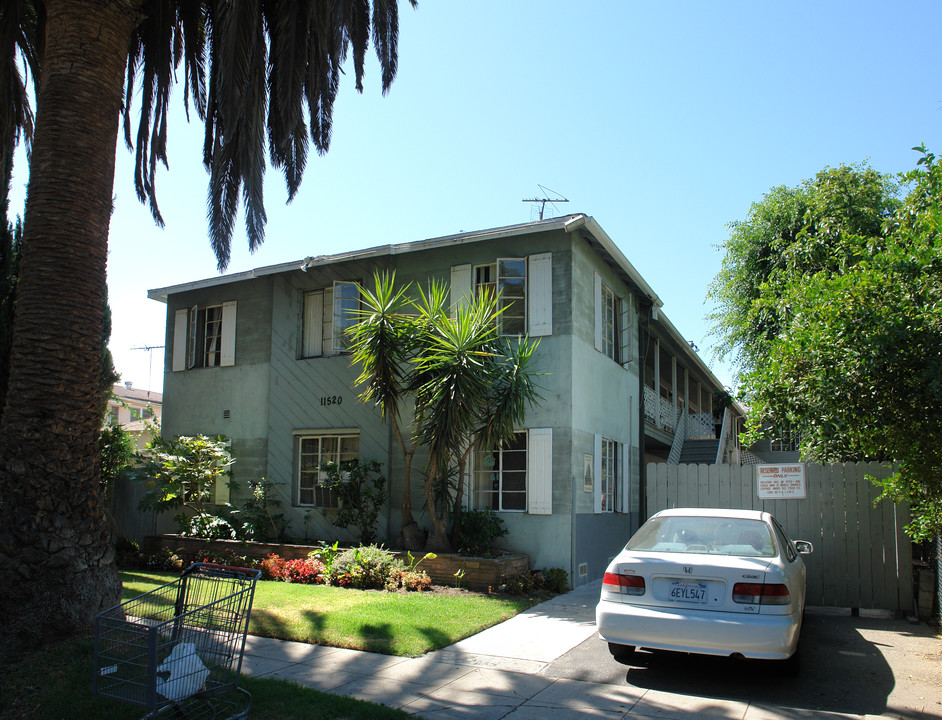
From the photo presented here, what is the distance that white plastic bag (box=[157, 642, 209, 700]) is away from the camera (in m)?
4.48

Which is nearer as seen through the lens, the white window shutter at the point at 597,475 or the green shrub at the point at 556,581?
the green shrub at the point at 556,581

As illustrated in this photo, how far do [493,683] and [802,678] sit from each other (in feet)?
8.89

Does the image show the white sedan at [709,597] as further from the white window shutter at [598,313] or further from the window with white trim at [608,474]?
the white window shutter at [598,313]

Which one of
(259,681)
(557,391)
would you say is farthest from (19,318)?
(557,391)

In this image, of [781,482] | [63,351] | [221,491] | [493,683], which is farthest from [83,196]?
[221,491]

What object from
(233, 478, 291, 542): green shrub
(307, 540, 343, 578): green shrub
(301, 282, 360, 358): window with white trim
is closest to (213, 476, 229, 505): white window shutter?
(233, 478, 291, 542): green shrub

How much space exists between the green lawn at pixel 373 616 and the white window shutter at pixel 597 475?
3121 mm

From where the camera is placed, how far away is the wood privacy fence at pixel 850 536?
9.71m

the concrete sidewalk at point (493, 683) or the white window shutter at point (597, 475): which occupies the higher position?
the white window shutter at point (597, 475)

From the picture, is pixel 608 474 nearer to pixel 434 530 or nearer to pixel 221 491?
pixel 434 530

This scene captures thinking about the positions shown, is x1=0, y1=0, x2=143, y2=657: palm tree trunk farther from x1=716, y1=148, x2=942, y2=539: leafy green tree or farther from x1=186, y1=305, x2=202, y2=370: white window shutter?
x1=186, y1=305, x2=202, y2=370: white window shutter

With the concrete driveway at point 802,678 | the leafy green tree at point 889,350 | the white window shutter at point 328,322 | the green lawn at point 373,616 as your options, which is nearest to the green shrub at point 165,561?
the green lawn at point 373,616

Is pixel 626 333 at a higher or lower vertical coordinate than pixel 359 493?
higher

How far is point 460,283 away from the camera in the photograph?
13.4 m
